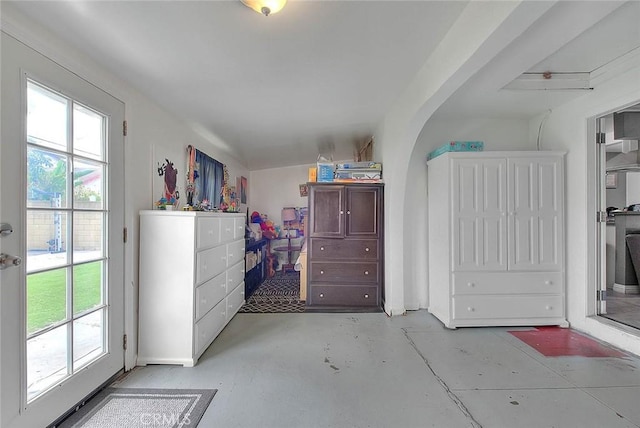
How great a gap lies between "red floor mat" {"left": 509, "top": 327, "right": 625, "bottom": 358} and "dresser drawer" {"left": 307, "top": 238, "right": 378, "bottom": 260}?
168 centimetres

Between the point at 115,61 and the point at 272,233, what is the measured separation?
13.2 ft

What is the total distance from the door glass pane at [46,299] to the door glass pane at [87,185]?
0.43 meters

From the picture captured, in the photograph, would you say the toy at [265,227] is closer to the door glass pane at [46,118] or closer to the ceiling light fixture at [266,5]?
the door glass pane at [46,118]

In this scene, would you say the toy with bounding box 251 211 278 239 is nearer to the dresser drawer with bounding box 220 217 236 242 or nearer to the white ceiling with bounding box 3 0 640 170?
the dresser drawer with bounding box 220 217 236 242

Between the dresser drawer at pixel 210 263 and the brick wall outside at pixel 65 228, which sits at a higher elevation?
the brick wall outside at pixel 65 228

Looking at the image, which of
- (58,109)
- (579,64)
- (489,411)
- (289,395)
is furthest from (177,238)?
(579,64)

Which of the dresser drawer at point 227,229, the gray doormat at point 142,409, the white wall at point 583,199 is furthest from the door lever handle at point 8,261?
the white wall at point 583,199

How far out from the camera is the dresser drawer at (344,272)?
135 inches

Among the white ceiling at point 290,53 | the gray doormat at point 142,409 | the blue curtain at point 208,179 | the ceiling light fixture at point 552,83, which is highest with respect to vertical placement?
the ceiling light fixture at point 552,83

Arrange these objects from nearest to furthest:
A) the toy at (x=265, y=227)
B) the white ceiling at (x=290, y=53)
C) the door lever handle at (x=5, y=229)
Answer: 1. the door lever handle at (x=5, y=229)
2. the white ceiling at (x=290, y=53)
3. the toy at (x=265, y=227)

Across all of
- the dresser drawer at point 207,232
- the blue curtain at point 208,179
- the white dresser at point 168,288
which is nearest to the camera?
the white dresser at point 168,288

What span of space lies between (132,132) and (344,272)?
263cm

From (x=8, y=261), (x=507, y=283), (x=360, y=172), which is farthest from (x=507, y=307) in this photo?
(x=8, y=261)

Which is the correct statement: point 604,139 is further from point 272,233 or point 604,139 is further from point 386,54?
point 272,233
